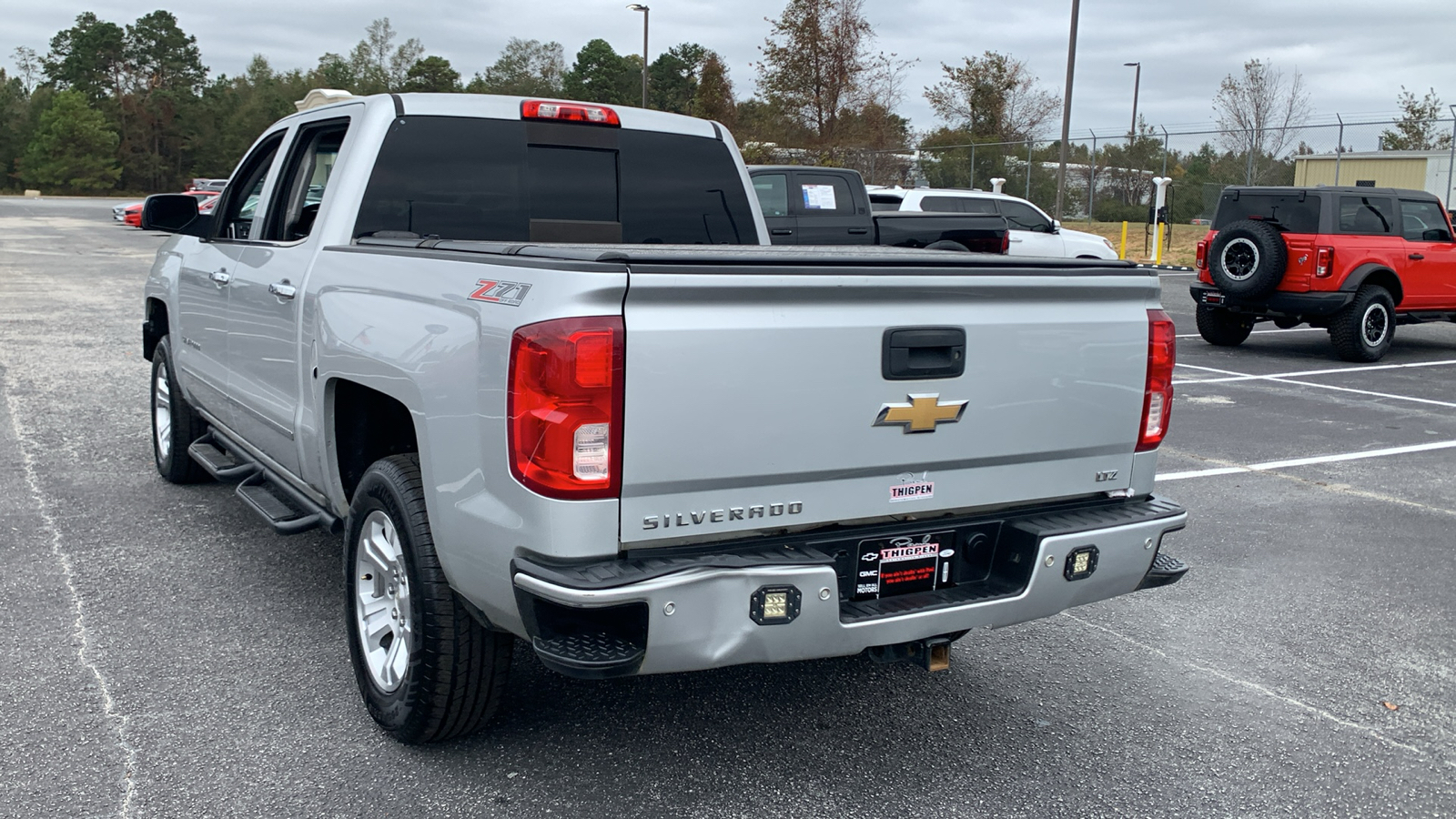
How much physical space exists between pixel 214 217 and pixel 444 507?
3187mm

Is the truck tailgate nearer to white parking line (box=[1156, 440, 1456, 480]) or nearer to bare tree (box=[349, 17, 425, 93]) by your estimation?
white parking line (box=[1156, 440, 1456, 480])

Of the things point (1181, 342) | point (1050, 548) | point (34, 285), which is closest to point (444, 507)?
point (1050, 548)

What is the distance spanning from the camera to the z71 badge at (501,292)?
2818 millimetres

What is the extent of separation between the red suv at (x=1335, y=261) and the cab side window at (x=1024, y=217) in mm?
6239

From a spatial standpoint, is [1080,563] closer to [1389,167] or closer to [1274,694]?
[1274,694]

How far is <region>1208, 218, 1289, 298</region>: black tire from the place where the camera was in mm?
12938

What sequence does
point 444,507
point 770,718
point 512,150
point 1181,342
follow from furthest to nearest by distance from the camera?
point 1181,342, point 512,150, point 770,718, point 444,507

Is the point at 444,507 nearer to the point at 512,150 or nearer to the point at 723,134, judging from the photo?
the point at 512,150

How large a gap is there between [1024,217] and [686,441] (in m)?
18.6

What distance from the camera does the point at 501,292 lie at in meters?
2.89

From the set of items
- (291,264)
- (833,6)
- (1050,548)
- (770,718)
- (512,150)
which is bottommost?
(770,718)

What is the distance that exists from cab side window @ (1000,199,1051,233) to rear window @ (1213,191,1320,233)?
21.1 ft

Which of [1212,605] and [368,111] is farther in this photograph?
[1212,605]

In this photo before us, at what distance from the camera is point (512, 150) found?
4.62 m
